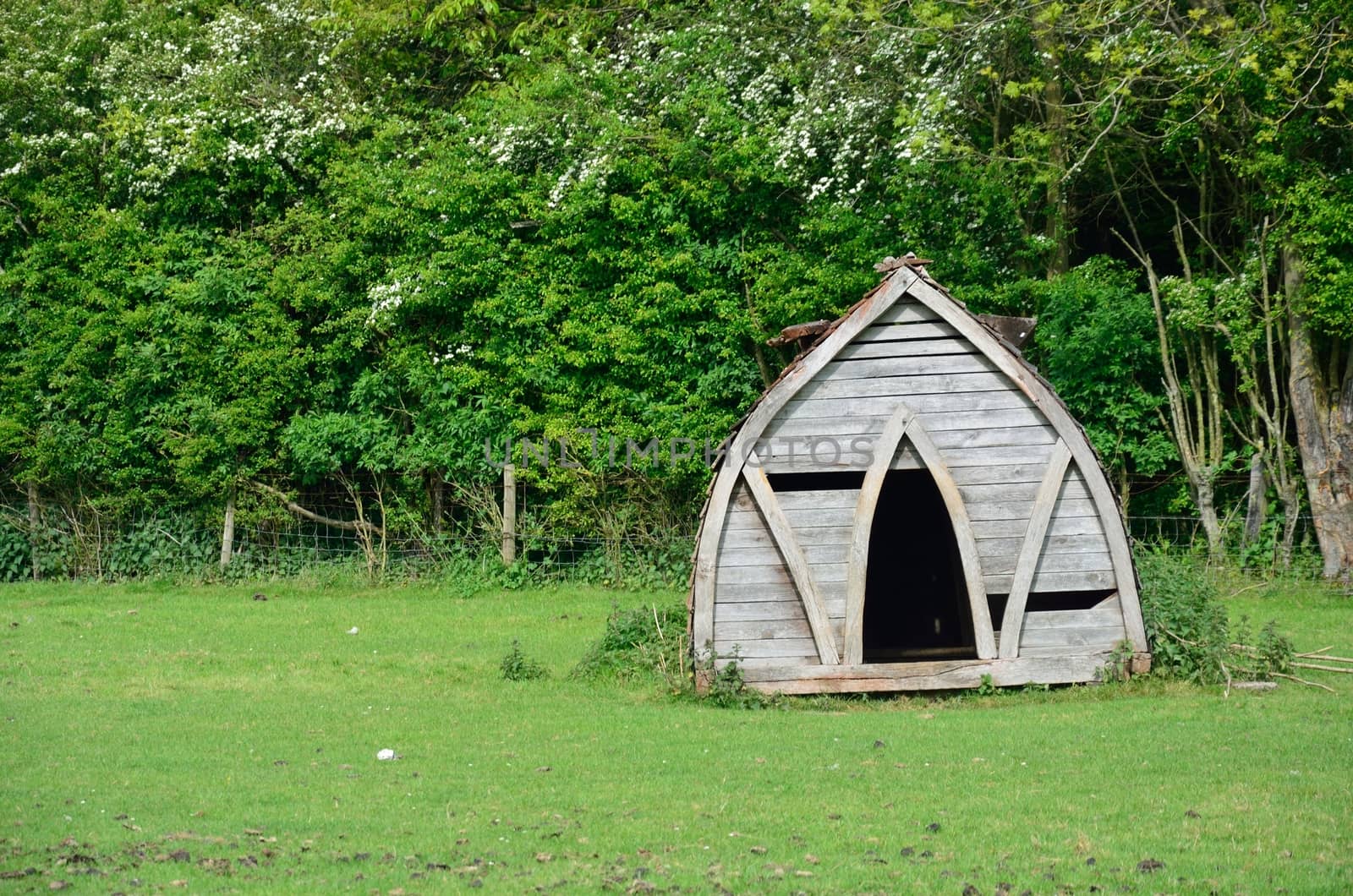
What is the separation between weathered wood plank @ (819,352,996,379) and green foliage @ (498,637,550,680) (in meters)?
4.71

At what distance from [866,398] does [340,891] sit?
7955 millimetres

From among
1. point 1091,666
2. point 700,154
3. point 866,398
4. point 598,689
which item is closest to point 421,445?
point 700,154

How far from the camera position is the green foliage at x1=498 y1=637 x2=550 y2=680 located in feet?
52.9

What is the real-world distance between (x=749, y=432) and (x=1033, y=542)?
9.70 feet

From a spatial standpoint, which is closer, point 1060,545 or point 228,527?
point 1060,545

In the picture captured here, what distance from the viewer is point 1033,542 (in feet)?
46.5

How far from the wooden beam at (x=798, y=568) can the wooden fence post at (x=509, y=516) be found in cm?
1056

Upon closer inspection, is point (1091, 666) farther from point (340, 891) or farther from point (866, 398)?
point (340, 891)

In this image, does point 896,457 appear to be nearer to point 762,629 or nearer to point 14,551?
point 762,629

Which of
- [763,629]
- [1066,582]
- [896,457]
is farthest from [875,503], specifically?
[1066,582]

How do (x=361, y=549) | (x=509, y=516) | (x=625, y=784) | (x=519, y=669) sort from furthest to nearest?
(x=361, y=549) < (x=509, y=516) < (x=519, y=669) < (x=625, y=784)

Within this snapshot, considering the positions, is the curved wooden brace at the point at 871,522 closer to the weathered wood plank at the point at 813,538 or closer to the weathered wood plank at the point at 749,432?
the weathered wood plank at the point at 813,538

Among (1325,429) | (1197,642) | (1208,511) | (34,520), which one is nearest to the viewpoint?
(1197,642)

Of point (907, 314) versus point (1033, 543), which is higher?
point (907, 314)
